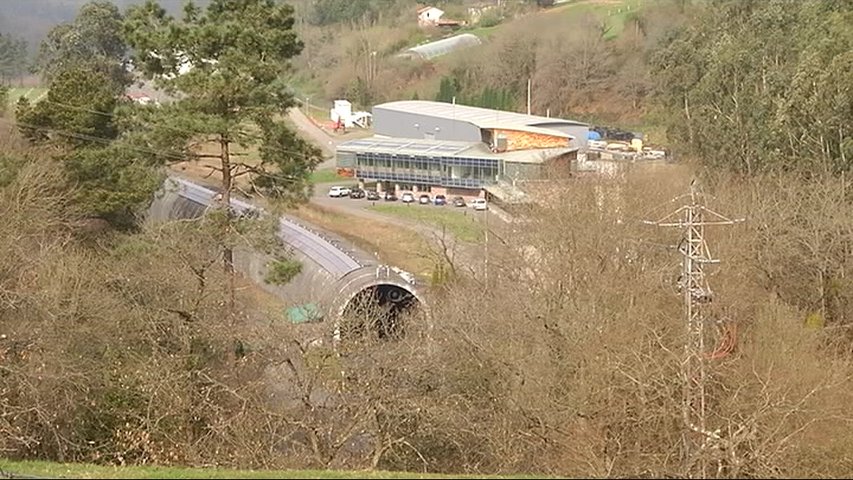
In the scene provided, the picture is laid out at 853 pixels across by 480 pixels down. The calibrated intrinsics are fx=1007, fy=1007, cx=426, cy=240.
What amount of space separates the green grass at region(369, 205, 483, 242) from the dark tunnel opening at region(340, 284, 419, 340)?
10615 millimetres

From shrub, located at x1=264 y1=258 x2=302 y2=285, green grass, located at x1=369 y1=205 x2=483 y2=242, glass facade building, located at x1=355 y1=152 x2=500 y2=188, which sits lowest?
green grass, located at x1=369 y1=205 x2=483 y2=242

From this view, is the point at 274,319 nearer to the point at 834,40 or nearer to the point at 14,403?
the point at 14,403

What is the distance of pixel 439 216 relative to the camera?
36688mm

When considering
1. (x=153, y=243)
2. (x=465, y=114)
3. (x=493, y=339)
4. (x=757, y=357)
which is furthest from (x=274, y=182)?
(x=465, y=114)

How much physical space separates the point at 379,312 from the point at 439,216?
20.0 m

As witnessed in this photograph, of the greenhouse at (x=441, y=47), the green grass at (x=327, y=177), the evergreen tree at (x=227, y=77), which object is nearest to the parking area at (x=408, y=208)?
the green grass at (x=327, y=177)

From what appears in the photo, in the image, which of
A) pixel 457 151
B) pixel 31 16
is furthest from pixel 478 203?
pixel 31 16

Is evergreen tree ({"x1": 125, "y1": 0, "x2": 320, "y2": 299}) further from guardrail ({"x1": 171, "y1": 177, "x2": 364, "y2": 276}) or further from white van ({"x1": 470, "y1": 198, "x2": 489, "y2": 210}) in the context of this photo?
white van ({"x1": 470, "y1": 198, "x2": 489, "y2": 210})

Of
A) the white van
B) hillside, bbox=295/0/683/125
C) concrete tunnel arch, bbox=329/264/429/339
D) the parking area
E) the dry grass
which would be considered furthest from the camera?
hillside, bbox=295/0/683/125

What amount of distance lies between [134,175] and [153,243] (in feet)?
8.83

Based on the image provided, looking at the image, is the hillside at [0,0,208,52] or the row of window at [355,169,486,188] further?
the hillside at [0,0,208,52]

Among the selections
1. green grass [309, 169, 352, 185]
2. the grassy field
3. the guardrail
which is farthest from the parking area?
the grassy field

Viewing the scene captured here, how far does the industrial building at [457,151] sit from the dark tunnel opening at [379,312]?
15518 millimetres

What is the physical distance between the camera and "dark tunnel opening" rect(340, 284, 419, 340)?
49.2 ft
